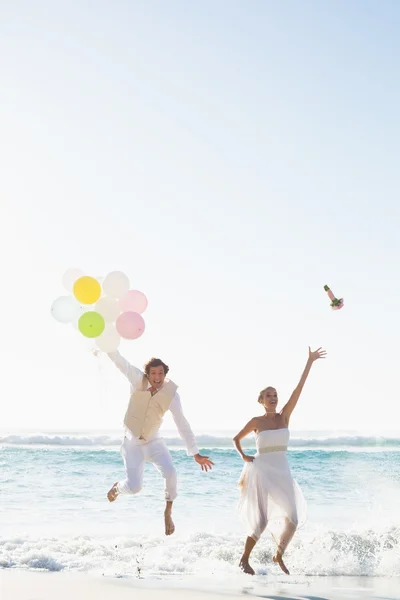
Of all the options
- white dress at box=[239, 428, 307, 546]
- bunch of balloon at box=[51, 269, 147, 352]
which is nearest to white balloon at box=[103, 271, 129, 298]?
bunch of balloon at box=[51, 269, 147, 352]

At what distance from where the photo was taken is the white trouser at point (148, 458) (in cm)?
730

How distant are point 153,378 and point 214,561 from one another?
303 centimetres

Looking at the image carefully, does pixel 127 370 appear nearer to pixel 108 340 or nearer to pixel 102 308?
pixel 108 340

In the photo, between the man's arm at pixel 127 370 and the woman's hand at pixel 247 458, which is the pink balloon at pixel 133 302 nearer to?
the man's arm at pixel 127 370

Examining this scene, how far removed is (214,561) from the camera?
29.7 ft

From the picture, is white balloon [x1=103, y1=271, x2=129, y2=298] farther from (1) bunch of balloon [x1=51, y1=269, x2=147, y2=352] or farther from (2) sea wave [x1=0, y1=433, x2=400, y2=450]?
(2) sea wave [x1=0, y1=433, x2=400, y2=450]

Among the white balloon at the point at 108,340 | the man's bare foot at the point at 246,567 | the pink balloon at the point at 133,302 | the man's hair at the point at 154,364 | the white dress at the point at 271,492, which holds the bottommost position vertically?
the man's bare foot at the point at 246,567

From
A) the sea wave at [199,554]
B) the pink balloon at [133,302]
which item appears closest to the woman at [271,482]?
the sea wave at [199,554]

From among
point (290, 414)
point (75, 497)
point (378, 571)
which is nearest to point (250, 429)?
point (290, 414)

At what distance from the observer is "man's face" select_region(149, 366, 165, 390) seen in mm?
7266

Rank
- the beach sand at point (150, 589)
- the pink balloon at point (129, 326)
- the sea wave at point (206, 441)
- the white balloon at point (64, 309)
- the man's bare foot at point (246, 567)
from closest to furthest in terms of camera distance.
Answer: the beach sand at point (150, 589), the man's bare foot at point (246, 567), the pink balloon at point (129, 326), the white balloon at point (64, 309), the sea wave at point (206, 441)

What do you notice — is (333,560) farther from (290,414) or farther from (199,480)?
(199,480)

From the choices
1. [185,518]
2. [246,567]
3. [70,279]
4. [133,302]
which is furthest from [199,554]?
[70,279]

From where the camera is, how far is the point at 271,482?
7.39 m
